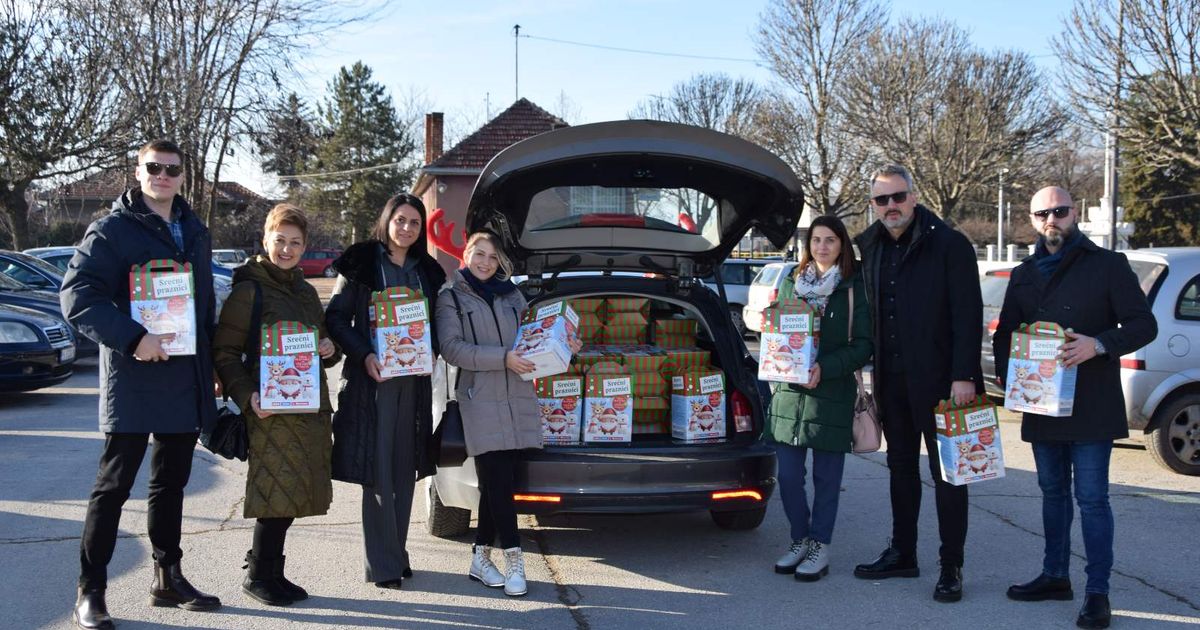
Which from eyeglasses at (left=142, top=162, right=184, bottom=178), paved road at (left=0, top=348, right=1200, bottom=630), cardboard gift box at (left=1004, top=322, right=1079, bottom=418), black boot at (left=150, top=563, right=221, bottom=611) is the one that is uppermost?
eyeglasses at (left=142, top=162, right=184, bottom=178)

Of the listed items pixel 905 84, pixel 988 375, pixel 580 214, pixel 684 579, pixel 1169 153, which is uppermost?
pixel 905 84

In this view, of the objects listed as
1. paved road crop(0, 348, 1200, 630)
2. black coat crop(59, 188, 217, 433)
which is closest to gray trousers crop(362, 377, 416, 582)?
paved road crop(0, 348, 1200, 630)

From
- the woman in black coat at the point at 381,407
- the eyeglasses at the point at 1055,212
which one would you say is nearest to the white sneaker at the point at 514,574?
the woman in black coat at the point at 381,407

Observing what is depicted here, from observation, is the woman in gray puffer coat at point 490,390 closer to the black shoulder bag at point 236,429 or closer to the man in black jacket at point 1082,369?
the black shoulder bag at point 236,429

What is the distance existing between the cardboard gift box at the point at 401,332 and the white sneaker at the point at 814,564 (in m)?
2.05

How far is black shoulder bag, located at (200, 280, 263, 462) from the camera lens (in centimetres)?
415

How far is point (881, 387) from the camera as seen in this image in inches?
187

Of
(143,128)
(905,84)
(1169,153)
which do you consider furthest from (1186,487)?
(905,84)

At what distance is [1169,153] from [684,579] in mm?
15160

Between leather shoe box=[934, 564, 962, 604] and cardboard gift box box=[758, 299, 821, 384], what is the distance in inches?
42.8

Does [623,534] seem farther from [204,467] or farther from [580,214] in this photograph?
[204,467]

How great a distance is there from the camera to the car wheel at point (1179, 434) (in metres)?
7.12

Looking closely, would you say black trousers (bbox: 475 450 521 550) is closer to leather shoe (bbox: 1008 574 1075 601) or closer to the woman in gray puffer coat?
the woman in gray puffer coat

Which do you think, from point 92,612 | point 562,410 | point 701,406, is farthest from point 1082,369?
point 92,612
